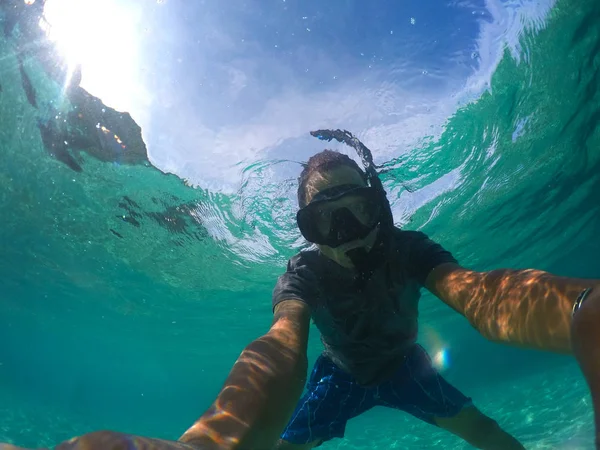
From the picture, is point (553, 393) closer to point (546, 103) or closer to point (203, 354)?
point (546, 103)

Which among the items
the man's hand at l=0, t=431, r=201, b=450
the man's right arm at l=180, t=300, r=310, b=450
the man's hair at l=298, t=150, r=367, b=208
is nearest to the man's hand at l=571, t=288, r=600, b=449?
the man's right arm at l=180, t=300, r=310, b=450

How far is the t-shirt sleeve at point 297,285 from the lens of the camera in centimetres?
316

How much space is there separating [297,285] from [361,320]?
1064 mm

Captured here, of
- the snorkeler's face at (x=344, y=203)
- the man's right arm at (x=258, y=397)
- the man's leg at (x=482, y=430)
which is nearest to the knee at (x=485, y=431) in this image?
the man's leg at (x=482, y=430)

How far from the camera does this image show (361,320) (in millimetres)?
3910

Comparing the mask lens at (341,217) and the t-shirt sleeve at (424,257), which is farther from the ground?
the mask lens at (341,217)

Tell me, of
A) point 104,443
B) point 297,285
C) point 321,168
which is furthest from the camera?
point 321,168

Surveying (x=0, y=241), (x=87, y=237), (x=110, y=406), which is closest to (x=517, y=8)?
(x=87, y=237)

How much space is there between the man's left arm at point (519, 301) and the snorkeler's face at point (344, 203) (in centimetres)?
99

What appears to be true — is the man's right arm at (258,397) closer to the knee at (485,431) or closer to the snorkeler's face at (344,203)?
the snorkeler's face at (344,203)

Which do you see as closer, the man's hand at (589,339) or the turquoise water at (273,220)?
the man's hand at (589,339)

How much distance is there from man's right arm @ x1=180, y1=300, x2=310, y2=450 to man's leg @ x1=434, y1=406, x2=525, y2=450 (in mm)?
3357

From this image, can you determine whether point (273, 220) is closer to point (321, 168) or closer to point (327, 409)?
point (321, 168)

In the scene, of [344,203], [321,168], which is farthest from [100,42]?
[344,203]
